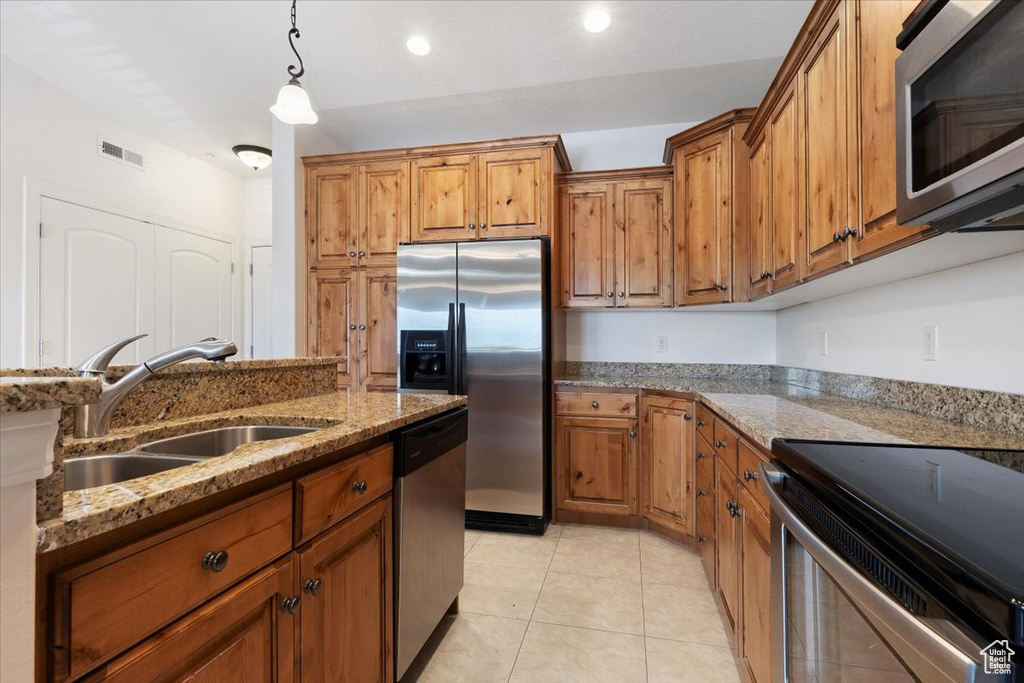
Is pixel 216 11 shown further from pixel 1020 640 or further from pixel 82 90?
pixel 1020 640

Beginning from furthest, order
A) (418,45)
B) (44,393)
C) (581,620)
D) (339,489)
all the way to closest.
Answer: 1. (418,45)
2. (581,620)
3. (339,489)
4. (44,393)

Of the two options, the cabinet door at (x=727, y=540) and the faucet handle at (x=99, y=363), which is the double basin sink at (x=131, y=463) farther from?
the cabinet door at (x=727, y=540)

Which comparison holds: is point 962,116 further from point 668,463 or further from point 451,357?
point 451,357

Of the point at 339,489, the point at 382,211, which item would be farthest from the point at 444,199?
the point at 339,489

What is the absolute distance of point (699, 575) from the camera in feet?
7.66

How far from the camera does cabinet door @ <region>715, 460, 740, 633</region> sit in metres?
1.63

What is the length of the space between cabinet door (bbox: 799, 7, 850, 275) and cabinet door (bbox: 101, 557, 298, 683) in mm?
1789

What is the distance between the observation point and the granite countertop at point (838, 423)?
1.17 meters

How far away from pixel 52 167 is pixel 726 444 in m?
4.41

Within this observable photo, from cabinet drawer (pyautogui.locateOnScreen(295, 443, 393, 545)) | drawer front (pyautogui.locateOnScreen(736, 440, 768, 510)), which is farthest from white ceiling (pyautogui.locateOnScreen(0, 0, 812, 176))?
cabinet drawer (pyautogui.locateOnScreen(295, 443, 393, 545))

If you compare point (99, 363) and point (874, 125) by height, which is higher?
point (874, 125)

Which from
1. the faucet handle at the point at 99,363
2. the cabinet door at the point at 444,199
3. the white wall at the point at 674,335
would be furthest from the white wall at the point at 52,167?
the white wall at the point at 674,335

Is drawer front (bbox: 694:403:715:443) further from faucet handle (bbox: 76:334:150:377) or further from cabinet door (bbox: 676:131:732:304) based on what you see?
faucet handle (bbox: 76:334:150:377)

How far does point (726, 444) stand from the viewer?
5.81ft
